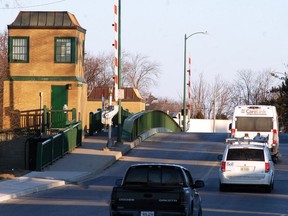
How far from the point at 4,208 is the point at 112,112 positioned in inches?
740

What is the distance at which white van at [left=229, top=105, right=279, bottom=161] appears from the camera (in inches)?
1407

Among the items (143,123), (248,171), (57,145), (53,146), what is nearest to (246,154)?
(248,171)

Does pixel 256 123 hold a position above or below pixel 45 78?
below

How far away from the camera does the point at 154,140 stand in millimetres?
47812

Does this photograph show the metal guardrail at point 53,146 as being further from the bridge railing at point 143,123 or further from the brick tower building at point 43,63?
the brick tower building at point 43,63

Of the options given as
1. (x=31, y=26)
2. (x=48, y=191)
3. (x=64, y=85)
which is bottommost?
(x=48, y=191)

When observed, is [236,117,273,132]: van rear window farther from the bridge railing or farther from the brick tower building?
the brick tower building

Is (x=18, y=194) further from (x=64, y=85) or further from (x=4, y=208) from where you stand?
(x=64, y=85)

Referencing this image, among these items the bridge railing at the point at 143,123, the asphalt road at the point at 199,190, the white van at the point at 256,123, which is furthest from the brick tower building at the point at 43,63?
the white van at the point at 256,123

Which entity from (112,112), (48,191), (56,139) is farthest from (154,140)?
(48,191)

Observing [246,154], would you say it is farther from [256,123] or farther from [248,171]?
[256,123]

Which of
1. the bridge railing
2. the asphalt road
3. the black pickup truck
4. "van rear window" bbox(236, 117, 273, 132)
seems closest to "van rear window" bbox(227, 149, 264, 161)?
the asphalt road

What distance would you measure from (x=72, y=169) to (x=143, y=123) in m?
16.9

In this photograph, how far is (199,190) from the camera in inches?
1024
